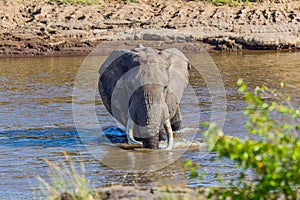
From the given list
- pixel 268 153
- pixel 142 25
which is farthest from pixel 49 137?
pixel 142 25

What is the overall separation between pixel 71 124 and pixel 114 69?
5.57 ft

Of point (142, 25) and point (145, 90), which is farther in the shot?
point (142, 25)

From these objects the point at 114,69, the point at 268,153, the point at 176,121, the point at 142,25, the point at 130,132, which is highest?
the point at 268,153

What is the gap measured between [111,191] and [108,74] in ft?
18.4

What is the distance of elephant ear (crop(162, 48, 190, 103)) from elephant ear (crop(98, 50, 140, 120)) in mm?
609

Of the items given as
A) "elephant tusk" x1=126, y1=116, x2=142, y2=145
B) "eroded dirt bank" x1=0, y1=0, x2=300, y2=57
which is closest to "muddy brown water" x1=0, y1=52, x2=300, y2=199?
"elephant tusk" x1=126, y1=116, x2=142, y2=145

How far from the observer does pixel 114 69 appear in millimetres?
11180

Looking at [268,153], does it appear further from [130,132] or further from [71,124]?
[71,124]

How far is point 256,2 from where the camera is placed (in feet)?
95.9

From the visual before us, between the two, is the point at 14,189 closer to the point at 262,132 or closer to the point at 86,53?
the point at 262,132

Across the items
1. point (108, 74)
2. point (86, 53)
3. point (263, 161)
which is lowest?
point (86, 53)

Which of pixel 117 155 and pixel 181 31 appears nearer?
pixel 117 155

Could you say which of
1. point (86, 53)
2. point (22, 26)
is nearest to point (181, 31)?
point (86, 53)

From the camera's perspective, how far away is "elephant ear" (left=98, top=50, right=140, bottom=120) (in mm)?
10766
